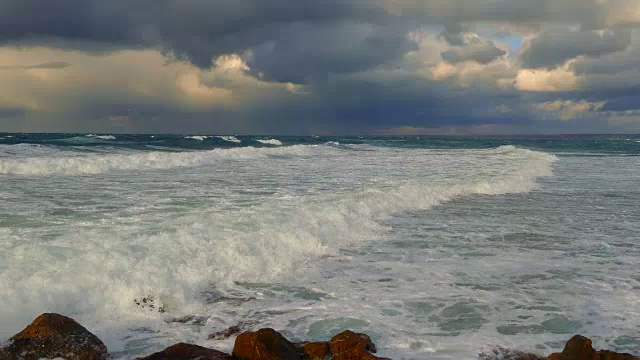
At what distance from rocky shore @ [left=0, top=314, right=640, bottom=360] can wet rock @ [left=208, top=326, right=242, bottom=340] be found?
667 mm

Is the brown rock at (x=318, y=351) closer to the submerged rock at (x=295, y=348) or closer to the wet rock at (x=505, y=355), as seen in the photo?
the submerged rock at (x=295, y=348)

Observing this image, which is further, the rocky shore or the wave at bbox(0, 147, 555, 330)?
the wave at bbox(0, 147, 555, 330)

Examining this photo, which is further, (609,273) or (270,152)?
(270,152)

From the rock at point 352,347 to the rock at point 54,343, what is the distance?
2.06 metres

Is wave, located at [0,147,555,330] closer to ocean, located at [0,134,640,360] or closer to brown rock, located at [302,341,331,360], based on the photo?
ocean, located at [0,134,640,360]

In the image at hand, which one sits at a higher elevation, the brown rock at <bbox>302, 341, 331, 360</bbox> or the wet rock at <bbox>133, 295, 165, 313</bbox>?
the brown rock at <bbox>302, 341, 331, 360</bbox>

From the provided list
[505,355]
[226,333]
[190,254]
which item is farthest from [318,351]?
[190,254]

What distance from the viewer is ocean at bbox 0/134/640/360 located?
6195 mm

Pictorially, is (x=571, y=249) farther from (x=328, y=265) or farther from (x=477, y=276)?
(x=328, y=265)

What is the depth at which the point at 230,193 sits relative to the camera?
16.3 m

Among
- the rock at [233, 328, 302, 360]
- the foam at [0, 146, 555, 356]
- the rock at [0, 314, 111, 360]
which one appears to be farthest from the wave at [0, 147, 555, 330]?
the rock at [233, 328, 302, 360]

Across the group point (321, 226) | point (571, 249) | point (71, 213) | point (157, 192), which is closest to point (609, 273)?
point (571, 249)

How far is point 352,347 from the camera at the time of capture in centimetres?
509

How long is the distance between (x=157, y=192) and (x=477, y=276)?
10513mm
